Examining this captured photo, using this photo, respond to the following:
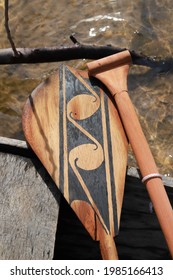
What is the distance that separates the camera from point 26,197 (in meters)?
1.73

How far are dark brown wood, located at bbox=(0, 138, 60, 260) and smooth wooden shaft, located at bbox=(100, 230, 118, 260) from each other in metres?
0.18

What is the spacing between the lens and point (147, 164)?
5.98 ft

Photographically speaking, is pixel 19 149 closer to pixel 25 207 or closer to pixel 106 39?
pixel 25 207

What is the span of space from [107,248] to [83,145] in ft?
1.43

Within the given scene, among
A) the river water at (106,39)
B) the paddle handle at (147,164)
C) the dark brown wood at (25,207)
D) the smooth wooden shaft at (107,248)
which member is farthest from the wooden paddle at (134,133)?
the river water at (106,39)

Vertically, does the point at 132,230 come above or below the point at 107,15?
below

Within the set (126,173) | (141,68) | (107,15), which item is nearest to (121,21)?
(107,15)

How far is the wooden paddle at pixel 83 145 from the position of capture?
1743mm

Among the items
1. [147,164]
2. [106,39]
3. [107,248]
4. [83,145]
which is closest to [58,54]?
[106,39]

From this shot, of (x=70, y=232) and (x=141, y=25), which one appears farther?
(x=141, y=25)

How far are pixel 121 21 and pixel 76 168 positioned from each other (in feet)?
6.02

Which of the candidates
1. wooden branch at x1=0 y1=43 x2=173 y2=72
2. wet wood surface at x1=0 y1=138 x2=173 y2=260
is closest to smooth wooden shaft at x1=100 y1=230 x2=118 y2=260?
wet wood surface at x1=0 y1=138 x2=173 y2=260

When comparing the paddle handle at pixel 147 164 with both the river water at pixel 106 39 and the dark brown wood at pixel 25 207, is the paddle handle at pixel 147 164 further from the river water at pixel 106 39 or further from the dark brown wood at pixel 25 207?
the river water at pixel 106 39
